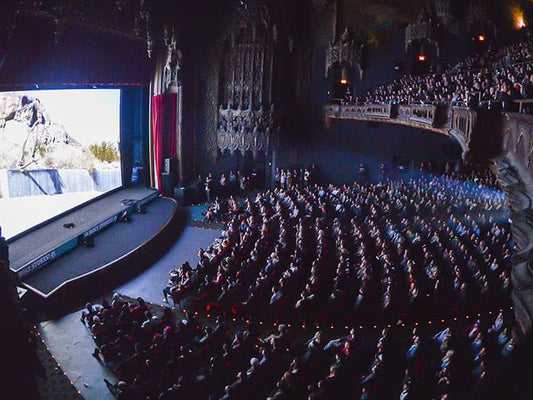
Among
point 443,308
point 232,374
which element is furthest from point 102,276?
point 443,308

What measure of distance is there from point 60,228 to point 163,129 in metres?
9.17

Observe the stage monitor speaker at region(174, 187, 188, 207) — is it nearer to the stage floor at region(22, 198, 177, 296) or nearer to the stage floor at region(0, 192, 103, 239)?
the stage floor at region(22, 198, 177, 296)

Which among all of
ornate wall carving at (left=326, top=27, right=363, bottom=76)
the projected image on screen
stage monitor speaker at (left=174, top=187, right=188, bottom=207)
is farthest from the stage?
ornate wall carving at (left=326, top=27, right=363, bottom=76)

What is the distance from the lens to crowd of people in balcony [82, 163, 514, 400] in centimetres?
805

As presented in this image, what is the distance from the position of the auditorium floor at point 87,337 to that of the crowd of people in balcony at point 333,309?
0.38 meters

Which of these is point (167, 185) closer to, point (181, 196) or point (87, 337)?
point (181, 196)

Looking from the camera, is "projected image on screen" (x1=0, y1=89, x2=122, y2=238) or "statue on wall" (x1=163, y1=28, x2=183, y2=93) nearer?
"projected image on screen" (x1=0, y1=89, x2=122, y2=238)

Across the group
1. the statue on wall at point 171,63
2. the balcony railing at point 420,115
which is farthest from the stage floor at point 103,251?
the balcony railing at point 420,115

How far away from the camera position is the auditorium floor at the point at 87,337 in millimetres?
9609

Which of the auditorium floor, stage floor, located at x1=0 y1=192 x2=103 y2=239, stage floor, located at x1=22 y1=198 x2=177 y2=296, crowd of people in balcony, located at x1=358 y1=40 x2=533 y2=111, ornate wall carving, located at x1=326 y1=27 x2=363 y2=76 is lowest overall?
the auditorium floor

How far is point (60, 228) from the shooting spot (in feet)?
55.2

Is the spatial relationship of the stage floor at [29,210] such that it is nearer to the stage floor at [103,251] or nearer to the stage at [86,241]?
the stage at [86,241]

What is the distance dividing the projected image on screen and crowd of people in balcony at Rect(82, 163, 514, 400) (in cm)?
653

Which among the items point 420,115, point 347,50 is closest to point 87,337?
point 420,115
